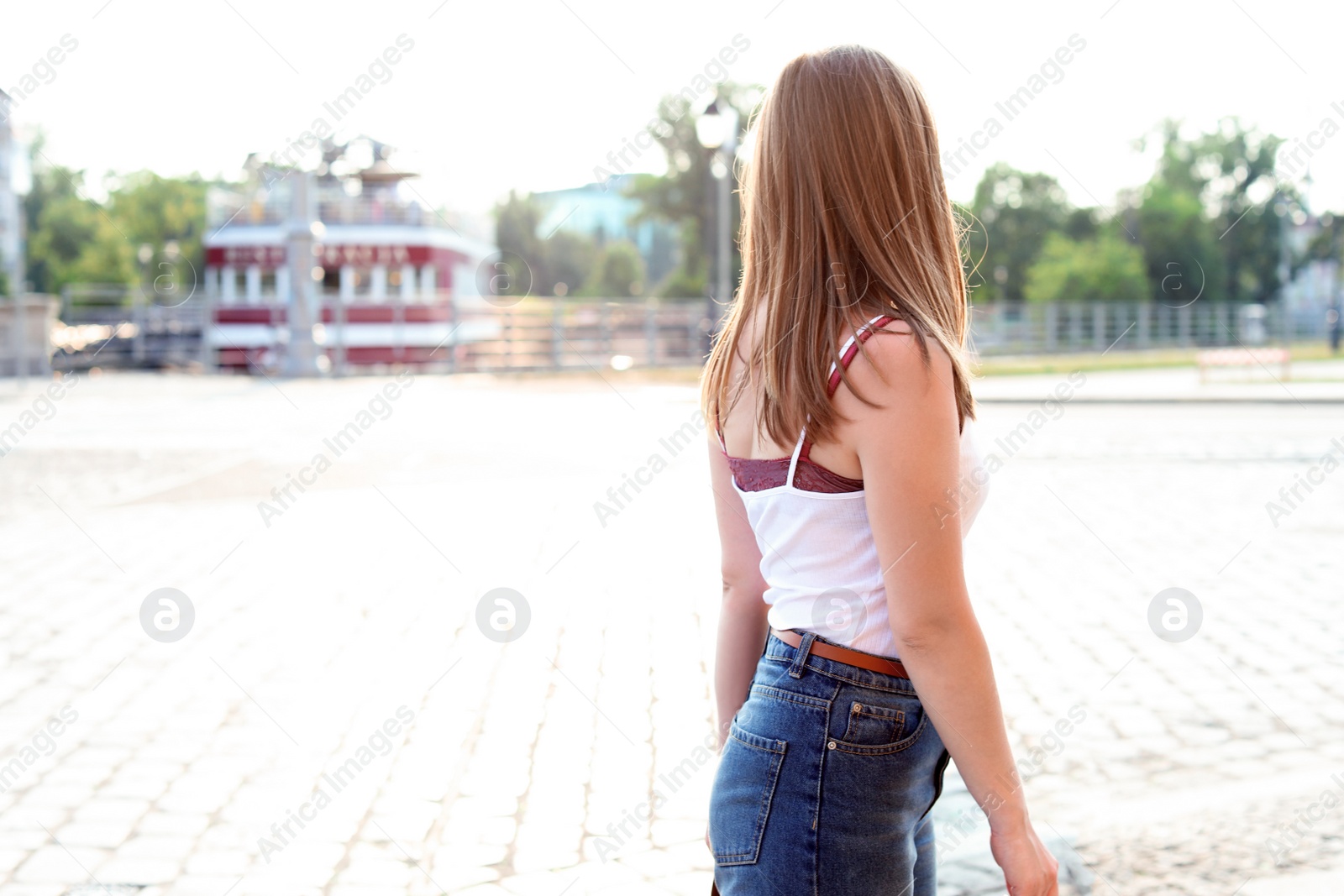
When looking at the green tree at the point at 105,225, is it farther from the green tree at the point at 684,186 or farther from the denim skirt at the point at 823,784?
the denim skirt at the point at 823,784

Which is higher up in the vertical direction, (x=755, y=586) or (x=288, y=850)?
(x=755, y=586)

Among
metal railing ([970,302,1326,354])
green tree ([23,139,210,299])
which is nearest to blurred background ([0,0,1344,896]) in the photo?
metal railing ([970,302,1326,354])

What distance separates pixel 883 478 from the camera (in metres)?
1.46

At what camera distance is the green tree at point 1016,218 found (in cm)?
6175

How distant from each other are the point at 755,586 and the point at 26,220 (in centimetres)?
7342

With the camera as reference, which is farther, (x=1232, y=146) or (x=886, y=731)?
(x=1232, y=146)

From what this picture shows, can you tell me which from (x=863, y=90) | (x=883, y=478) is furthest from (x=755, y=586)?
(x=863, y=90)

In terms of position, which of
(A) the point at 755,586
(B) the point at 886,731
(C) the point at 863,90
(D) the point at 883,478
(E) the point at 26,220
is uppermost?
Result: (E) the point at 26,220

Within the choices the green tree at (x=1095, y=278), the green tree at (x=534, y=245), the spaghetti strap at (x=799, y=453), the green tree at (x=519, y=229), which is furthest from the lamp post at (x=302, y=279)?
the green tree at (x=519, y=229)

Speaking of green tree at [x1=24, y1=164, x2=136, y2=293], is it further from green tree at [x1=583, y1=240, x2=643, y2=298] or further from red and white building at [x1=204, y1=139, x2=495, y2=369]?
green tree at [x1=583, y1=240, x2=643, y2=298]

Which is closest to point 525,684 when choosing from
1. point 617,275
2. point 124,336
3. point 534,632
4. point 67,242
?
point 534,632

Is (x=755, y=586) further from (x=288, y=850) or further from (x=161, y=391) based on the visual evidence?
→ (x=161, y=391)

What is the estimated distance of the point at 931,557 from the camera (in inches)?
58.4

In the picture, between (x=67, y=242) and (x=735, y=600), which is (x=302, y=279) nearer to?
(x=735, y=600)
